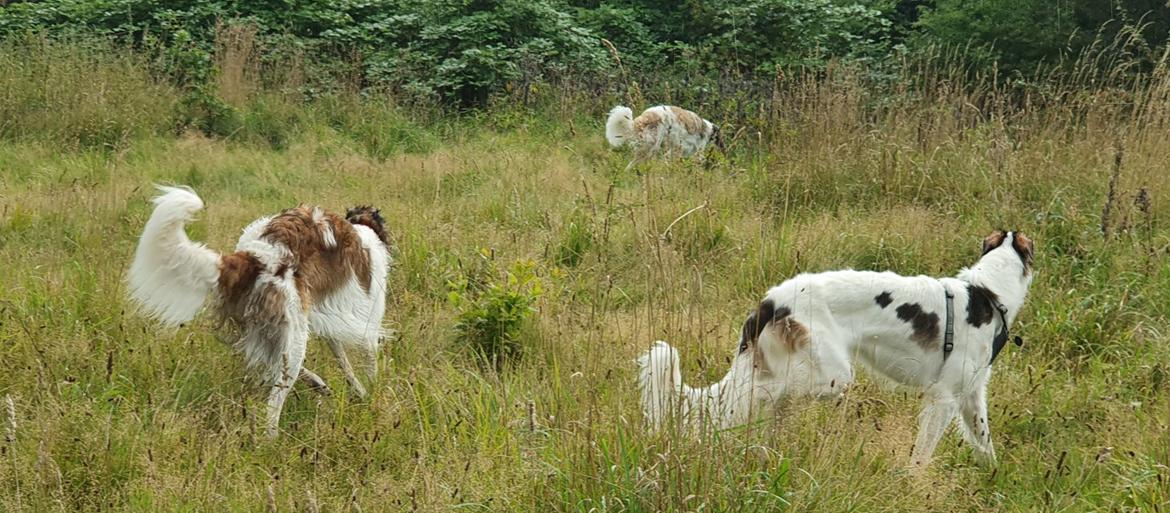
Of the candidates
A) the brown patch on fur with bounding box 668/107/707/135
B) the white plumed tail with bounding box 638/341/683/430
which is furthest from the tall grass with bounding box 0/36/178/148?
the white plumed tail with bounding box 638/341/683/430

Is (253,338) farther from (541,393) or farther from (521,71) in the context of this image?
(521,71)

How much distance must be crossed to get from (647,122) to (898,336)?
5.91 m

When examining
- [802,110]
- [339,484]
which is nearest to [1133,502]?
[339,484]

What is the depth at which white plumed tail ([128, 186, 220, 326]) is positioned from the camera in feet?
12.3

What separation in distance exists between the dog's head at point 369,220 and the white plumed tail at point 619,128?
4653mm

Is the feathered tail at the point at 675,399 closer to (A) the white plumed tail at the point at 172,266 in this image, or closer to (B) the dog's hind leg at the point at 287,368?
(B) the dog's hind leg at the point at 287,368

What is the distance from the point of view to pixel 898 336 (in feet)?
13.7

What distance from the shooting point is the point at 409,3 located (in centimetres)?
1284

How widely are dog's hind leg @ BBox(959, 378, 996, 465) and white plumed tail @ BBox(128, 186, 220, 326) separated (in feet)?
10.5

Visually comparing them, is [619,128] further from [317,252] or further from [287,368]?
[287,368]

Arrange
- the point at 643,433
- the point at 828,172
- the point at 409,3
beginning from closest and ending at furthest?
the point at 643,433 → the point at 828,172 → the point at 409,3

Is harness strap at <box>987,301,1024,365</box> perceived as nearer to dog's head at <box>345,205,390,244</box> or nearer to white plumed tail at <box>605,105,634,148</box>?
dog's head at <box>345,205,390,244</box>

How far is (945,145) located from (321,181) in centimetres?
512

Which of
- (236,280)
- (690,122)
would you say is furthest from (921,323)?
(690,122)
